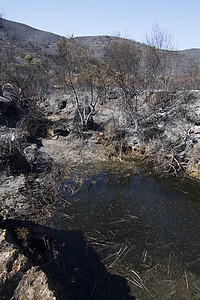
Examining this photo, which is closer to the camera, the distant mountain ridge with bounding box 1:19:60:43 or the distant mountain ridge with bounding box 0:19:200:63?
the distant mountain ridge with bounding box 0:19:200:63

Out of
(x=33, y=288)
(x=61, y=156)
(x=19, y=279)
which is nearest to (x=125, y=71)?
(x=61, y=156)

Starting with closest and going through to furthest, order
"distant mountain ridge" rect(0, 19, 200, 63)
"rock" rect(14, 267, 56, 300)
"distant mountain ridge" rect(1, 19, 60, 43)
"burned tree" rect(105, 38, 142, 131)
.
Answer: "rock" rect(14, 267, 56, 300)
"burned tree" rect(105, 38, 142, 131)
"distant mountain ridge" rect(0, 19, 200, 63)
"distant mountain ridge" rect(1, 19, 60, 43)

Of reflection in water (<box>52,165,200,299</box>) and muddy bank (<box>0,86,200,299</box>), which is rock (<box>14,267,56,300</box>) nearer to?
muddy bank (<box>0,86,200,299</box>)

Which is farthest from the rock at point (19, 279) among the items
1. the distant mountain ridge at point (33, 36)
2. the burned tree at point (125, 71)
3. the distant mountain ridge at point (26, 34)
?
the distant mountain ridge at point (26, 34)

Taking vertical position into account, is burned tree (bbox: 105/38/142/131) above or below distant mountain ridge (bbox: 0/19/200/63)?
below

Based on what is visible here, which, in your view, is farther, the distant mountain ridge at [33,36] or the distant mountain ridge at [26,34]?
the distant mountain ridge at [26,34]

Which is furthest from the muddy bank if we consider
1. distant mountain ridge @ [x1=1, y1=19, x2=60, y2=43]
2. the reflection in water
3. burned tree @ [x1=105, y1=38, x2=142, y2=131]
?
distant mountain ridge @ [x1=1, y1=19, x2=60, y2=43]

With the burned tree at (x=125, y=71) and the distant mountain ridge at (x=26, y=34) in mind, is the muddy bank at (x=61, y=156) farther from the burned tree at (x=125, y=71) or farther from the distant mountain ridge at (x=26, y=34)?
the distant mountain ridge at (x=26, y=34)

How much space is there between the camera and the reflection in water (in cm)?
418

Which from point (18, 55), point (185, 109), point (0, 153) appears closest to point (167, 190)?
point (185, 109)

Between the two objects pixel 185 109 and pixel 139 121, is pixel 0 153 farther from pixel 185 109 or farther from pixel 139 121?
pixel 185 109

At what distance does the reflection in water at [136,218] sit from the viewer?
4180 mm

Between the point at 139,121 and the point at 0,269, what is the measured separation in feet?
33.6

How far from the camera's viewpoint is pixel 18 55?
2677cm
